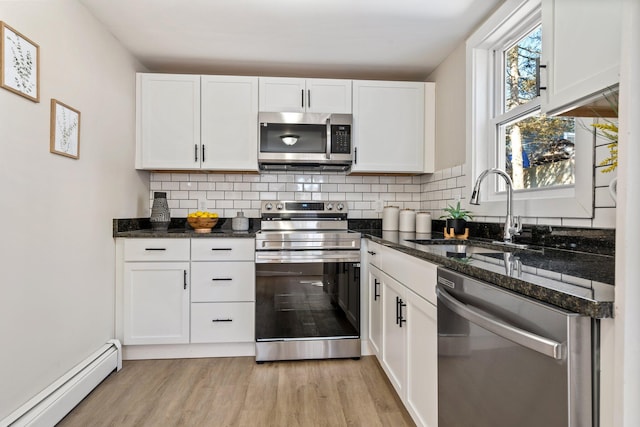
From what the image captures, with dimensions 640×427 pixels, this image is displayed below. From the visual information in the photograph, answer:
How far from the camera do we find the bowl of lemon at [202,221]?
2770 mm

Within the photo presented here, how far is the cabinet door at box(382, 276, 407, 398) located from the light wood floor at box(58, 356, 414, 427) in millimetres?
180

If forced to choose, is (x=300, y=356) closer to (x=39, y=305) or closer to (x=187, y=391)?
(x=187, y=391)

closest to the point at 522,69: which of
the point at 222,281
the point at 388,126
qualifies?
the point at 388,126

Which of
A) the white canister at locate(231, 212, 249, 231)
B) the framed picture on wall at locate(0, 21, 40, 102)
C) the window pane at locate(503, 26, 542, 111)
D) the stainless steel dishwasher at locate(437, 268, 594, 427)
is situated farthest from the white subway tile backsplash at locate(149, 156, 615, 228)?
the stainless steel dishwasher at locate(437, 268, 594, 427)

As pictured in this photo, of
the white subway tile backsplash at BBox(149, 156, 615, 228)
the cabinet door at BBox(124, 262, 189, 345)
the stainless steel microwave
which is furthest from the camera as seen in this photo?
the white subway tile backsplash at BBox(149, 156, 615, 228)

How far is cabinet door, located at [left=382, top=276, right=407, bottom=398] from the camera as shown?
174 centimetres

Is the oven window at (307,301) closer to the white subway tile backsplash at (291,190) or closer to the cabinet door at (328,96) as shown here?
the white subway tile backsplash at (291,190)

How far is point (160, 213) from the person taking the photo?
110 inches

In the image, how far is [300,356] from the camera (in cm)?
245

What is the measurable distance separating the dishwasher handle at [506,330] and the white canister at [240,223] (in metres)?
1.97

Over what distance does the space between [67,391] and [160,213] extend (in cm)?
135

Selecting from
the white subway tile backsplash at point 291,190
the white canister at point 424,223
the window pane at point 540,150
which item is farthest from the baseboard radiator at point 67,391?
the window pane at point 540,150

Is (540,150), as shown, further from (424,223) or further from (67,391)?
(67,391)

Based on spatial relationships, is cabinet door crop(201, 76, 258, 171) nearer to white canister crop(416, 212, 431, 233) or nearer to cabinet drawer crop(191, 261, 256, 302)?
cabinet drawer crop(191, 261, 256, 302)
